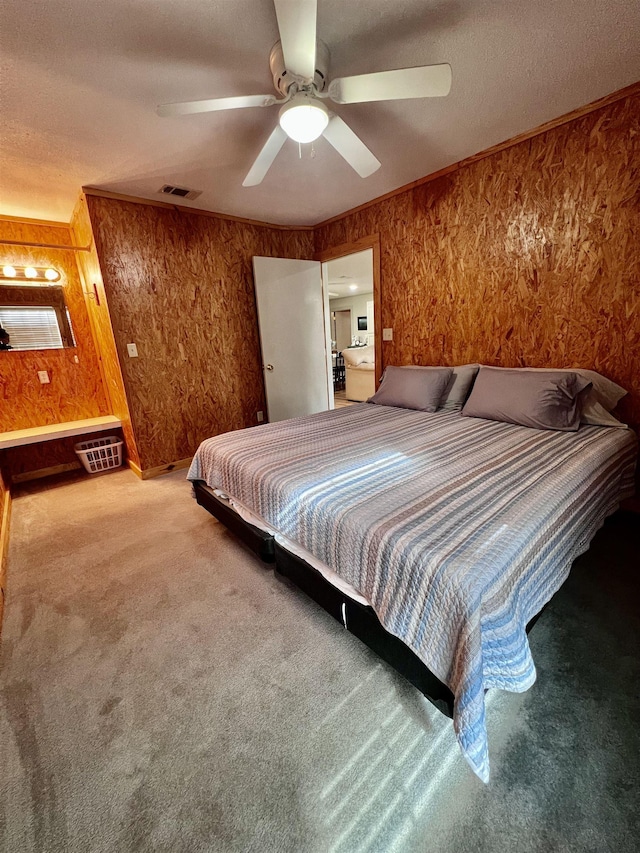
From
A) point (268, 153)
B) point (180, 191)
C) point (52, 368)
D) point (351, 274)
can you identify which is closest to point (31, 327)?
point (52, 368)

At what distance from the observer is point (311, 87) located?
1.44 metres

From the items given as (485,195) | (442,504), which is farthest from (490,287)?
(442,504)

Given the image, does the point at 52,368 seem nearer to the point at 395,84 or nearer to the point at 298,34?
the point at 298,34

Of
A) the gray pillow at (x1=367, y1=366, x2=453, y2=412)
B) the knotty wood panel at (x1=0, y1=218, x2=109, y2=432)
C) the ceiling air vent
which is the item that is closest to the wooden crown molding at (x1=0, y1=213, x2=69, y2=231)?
the knotty wood panel at (x1=0, y1=218, x2=109, y2=432)

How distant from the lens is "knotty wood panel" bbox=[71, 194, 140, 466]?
9.70 ft

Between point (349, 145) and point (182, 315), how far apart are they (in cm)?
221

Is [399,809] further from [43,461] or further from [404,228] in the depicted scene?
[43,461]

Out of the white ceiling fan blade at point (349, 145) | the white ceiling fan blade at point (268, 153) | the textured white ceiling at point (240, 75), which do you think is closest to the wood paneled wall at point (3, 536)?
the textured white ceiling at point (240, 75)

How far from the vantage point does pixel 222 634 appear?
5.06 ft

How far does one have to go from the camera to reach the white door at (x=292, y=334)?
371 centimetres

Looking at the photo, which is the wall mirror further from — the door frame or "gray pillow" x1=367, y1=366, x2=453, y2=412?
"gray pillow" x1=367, y1=366, x2=453, y2=412

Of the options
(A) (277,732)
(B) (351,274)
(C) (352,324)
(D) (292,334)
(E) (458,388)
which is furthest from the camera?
(C) (352,324)

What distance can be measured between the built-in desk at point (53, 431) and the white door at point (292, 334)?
1692mm

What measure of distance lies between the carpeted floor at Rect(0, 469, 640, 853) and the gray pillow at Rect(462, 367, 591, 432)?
809 mm
